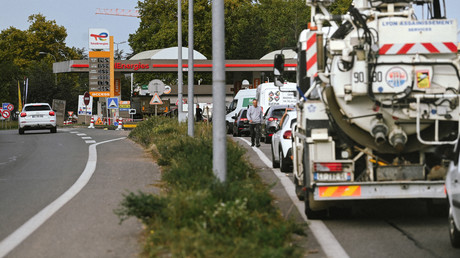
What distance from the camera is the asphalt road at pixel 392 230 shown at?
8641mm

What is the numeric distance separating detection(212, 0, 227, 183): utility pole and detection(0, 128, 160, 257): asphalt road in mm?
1247

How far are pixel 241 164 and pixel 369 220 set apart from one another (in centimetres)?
309

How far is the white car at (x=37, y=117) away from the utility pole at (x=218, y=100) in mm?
33163

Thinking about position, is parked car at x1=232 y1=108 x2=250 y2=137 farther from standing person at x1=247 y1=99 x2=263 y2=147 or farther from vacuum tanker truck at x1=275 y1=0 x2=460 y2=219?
vacuum tanker truck at x1=275 y1=0 x2=460 y2=219

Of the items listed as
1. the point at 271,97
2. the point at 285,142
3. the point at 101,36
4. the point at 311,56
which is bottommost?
the point at 285,142

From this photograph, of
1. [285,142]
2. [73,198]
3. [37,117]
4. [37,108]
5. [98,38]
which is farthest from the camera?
[98,38]

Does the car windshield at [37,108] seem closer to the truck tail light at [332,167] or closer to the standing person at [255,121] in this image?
the standing person at [255,121]

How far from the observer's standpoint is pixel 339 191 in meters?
10.4

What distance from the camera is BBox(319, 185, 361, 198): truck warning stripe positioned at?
10391 millimetres

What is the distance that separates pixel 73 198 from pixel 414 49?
235 inches

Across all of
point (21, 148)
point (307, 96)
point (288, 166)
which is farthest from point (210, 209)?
point (21, 148)

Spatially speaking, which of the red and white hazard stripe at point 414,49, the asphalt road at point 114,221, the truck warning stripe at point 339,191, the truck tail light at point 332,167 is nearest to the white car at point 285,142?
the asphalt road at point 114,221

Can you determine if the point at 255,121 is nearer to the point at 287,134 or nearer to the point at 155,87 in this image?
the point at 287,134

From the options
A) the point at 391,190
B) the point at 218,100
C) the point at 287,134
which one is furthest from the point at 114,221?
the point at 287,134
